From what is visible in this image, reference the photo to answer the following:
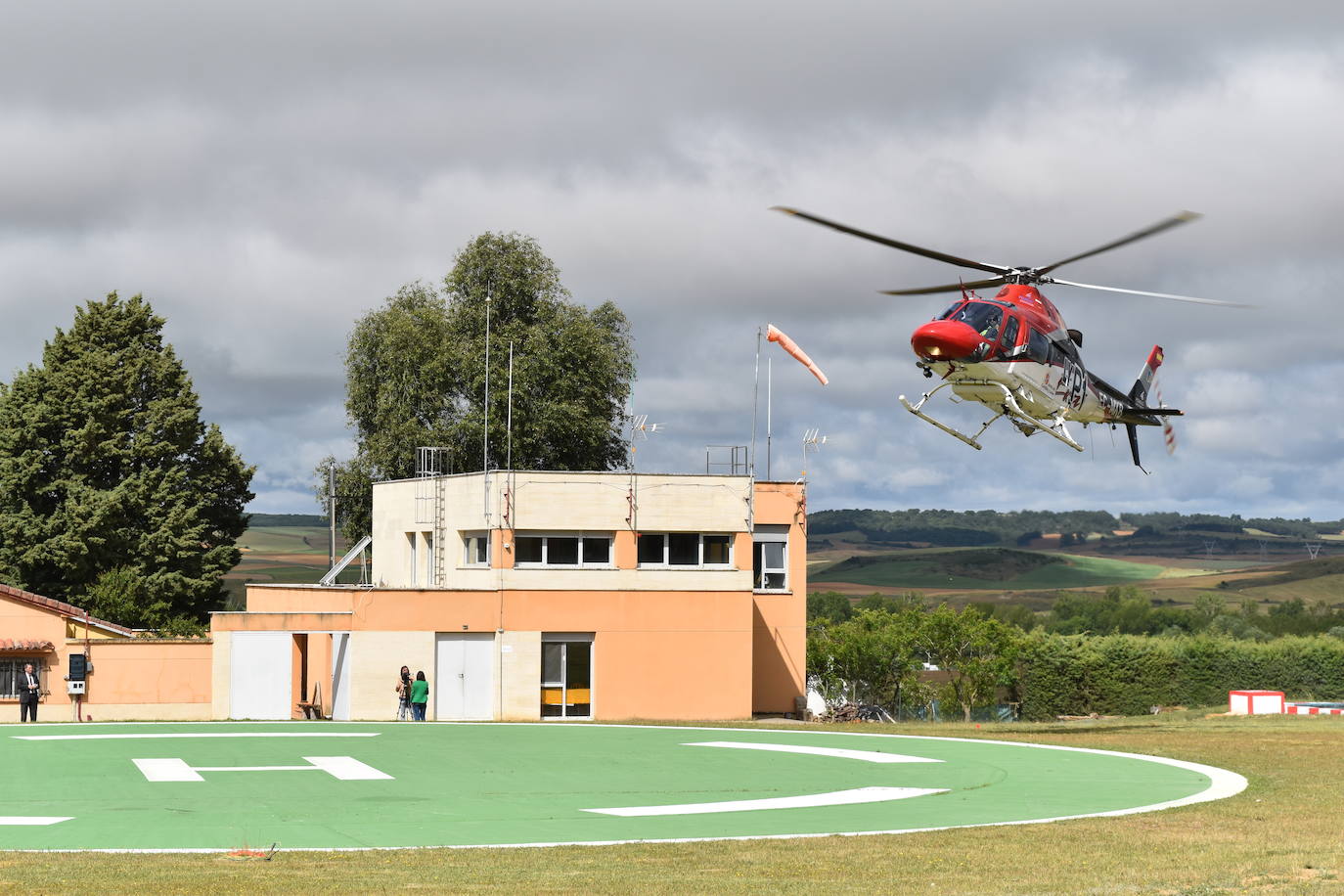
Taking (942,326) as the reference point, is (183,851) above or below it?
below

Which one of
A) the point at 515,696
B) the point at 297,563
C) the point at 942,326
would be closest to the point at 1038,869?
the point at 942,326

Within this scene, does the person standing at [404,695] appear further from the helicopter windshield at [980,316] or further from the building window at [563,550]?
the helicopter windshield at [980,316]

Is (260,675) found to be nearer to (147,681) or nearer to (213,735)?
(147,681)

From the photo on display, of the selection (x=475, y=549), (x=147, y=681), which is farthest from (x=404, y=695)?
(x=147, y=681)

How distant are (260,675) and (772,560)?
17673 millimetres

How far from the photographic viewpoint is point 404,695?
46125 millimetres

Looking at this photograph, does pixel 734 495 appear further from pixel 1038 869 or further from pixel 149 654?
pixel 1038 869

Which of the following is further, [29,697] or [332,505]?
[332,505]

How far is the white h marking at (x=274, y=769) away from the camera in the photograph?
28.1m

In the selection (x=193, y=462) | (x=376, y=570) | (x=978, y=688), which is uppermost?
(x=193, y=462)

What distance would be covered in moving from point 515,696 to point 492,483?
6801 mm

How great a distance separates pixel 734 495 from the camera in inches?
1997

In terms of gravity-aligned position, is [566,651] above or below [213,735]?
above

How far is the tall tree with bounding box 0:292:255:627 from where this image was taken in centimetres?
6362
